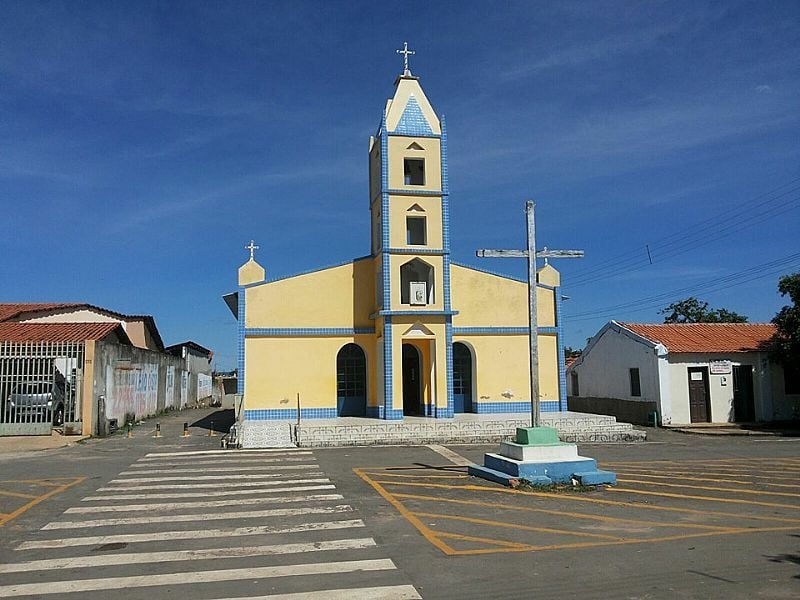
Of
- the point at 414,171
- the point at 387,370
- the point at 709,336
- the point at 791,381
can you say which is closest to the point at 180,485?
the point at 387,370

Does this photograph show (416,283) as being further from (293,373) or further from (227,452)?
(227,452)

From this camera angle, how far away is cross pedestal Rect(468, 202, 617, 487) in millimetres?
12008

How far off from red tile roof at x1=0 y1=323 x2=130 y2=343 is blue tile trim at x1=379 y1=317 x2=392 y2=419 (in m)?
9.18

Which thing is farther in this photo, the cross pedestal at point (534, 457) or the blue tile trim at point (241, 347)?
the blue tile trim at point (241, 347)

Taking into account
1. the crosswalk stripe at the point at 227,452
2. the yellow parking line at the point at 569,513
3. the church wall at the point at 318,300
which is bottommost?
the yellow parking line at the point at 569,513

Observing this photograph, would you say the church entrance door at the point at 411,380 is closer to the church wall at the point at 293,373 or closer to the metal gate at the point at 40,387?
the church wall at the point at 293,373

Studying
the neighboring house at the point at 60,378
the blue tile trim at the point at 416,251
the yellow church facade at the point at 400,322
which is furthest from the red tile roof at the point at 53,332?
the blue tile trim at the point at 416,251

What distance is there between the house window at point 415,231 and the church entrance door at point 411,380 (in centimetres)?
366

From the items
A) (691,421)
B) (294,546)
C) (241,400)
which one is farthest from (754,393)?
(294,546)

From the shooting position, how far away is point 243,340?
22.8 metres

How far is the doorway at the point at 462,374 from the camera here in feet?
80.8

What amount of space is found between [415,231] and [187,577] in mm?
18093

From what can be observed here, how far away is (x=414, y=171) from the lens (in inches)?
958

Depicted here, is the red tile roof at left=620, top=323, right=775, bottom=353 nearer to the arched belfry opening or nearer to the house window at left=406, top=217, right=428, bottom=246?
the arched belfry opening
